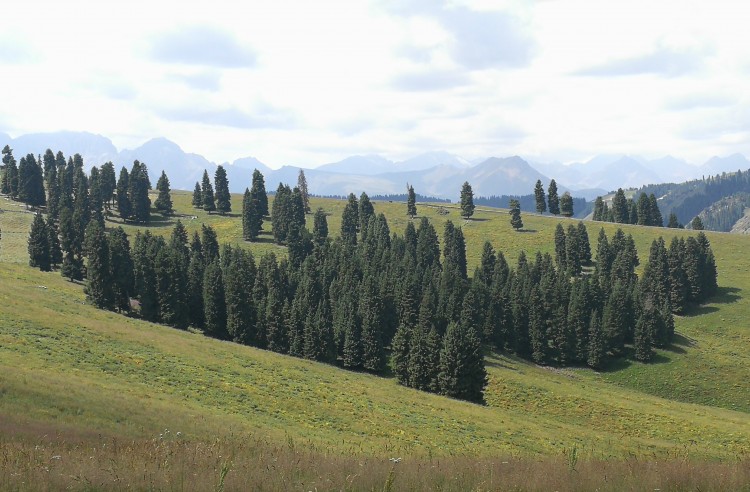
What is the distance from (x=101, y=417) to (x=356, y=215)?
153561 millimetres

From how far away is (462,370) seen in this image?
67.6 metres

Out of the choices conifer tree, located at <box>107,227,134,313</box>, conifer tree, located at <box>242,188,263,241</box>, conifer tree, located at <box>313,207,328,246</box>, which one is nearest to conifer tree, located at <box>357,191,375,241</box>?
conifer tree, located at <box>313,207,328,246</box>

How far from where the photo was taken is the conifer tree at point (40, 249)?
4043 inches

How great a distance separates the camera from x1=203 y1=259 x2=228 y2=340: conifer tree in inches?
3393

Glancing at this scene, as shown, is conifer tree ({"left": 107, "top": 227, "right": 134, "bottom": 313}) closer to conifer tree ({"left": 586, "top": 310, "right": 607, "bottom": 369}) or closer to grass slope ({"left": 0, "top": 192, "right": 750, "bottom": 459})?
grass slope ({"left": 0, "top": 192, "right": 750, "bottom": 459})

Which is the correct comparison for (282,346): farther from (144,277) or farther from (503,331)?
(503,331)

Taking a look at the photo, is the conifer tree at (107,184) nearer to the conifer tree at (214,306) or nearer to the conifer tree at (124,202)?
the conifer tree at (124,202)

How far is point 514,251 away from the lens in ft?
519

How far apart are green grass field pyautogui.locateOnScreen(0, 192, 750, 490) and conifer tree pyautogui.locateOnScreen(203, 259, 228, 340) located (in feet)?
59.1

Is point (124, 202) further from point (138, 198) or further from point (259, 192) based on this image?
point (259, 192)

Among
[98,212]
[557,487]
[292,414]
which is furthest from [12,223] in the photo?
[557,487]

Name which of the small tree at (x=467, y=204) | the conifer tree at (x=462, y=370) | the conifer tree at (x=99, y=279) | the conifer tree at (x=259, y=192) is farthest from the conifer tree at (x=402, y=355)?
the small tree at (x=467, y=204)

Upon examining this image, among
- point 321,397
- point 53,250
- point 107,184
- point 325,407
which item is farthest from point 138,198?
point 325,407

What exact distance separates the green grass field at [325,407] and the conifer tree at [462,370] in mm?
4480
